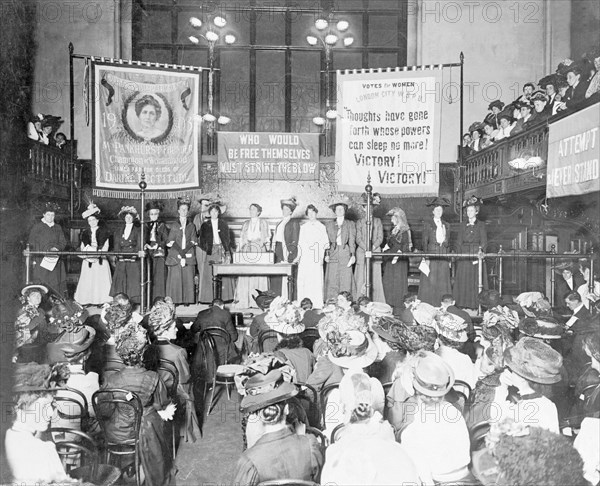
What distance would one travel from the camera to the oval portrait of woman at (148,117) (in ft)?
27.8

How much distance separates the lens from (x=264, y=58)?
12180 millimetres

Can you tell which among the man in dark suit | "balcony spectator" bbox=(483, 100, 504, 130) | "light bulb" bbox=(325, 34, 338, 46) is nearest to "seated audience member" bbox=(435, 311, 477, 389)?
the man in dark suit

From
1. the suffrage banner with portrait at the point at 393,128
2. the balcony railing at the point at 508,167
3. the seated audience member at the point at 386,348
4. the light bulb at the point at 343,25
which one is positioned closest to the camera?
the seated audience member at the point at 386,348

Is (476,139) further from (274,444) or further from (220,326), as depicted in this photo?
(274,444)

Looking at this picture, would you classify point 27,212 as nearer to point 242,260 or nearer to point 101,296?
point 101,296

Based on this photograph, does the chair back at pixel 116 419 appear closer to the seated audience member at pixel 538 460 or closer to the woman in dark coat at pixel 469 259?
the seated audience member at pixel 538 460

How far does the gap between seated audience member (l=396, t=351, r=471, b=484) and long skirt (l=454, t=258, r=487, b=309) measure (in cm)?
604

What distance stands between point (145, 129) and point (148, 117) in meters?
0.20

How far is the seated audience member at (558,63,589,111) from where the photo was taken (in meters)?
6.25

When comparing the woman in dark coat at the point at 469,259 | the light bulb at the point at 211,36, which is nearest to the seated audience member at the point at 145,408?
the woman in dark coat at the point at 469,259

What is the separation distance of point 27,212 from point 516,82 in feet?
32.0

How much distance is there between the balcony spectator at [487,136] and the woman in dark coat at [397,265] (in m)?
2.03

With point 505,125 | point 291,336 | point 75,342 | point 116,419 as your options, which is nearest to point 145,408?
point 116,419

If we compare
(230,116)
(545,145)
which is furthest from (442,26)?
(545,145)
